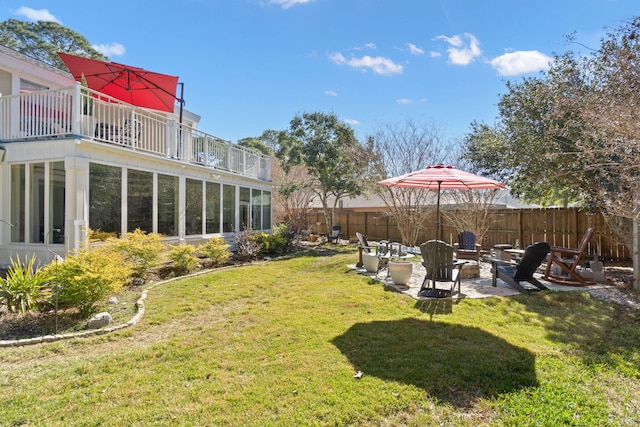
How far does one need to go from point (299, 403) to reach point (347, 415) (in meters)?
0.42

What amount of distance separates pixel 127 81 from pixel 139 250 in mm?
5123

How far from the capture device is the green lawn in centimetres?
270

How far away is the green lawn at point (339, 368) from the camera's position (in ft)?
8.85

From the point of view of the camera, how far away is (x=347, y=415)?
8.68 ft

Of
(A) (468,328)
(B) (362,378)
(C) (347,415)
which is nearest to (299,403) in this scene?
(C) (347,415)

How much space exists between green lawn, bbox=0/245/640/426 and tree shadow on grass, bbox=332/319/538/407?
0.06 ft

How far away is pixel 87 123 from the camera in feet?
24.9

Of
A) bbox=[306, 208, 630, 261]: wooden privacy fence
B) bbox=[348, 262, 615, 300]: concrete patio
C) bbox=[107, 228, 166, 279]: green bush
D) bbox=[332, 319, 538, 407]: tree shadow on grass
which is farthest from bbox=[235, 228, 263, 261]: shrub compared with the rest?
bbox=[332, 319, 538, 407]: tree shadow on grass

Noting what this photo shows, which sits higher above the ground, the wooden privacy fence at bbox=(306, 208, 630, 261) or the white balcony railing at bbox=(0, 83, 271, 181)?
the white balcony railing at bbox=(0, 83, 271, 181)

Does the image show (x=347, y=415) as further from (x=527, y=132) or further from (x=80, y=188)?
(x=527, y=132)

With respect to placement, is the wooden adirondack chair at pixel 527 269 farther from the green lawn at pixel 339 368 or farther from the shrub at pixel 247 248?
the shrub at pixel 247 248

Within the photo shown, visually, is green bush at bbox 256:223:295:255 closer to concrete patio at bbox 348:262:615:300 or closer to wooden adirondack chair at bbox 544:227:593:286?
concrete patio at bbox 348:262:615:300

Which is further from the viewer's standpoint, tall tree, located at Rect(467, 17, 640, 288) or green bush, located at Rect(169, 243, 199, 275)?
green bush, located at Rect(169, 243, 199, 275)

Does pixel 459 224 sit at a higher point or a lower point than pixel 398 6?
lower
